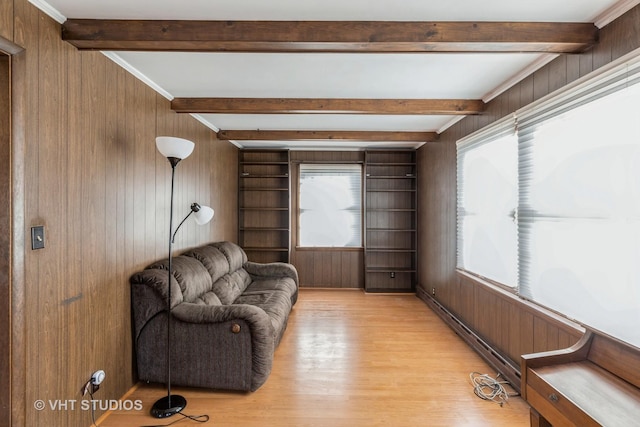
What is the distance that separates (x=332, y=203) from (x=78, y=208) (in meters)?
4.04

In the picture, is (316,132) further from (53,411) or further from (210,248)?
(53,411)

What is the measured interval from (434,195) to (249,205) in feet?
10.3

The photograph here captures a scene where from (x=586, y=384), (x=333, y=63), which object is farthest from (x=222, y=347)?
(x=333, y=63)

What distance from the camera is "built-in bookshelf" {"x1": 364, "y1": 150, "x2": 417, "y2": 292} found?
5375 mm

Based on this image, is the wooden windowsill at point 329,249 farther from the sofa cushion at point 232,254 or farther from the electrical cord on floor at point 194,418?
the electrical cord on floor at point 194,418

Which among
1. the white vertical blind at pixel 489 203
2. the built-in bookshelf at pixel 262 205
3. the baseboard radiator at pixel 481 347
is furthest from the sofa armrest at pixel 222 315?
the built-in bookshelf at pixel 262 205

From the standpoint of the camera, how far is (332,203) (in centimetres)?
555

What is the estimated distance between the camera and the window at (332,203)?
5551mm

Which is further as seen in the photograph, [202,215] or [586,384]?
[202,215]

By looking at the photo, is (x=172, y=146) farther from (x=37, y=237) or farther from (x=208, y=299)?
(x=208, y=299)

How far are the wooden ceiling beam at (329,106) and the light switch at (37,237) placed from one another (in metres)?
1.83

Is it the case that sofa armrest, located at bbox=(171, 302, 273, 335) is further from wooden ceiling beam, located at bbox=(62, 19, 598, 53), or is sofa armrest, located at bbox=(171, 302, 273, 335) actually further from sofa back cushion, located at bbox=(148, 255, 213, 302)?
wooden ceiling beam, located at bbox=(62, 19, 598, 53)

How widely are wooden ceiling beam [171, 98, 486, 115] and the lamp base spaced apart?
8.40ft

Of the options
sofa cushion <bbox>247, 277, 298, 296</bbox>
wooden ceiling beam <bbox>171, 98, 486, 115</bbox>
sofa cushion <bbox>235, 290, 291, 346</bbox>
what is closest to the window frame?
sofa cushion <bbox>247, 277, 298, 296</bbox>
